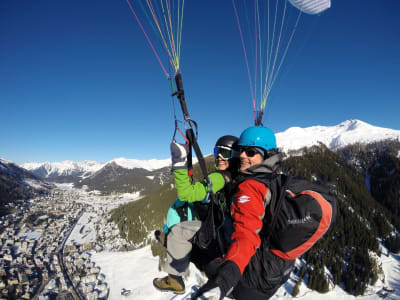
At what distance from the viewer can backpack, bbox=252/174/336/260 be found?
6.67 feet

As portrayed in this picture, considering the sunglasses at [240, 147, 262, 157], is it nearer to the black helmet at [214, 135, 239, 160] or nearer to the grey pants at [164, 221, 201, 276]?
the black helmet at [214, 135, 239, 160]

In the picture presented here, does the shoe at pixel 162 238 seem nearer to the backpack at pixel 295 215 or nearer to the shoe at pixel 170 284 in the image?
the shoe at pixel 170 284

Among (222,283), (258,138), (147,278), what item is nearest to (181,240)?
(222,283)

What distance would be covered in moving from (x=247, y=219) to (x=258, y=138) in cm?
Answer: 159

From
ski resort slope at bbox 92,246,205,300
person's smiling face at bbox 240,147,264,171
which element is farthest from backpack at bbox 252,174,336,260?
ski resort slope at bbox 92,246,205,300

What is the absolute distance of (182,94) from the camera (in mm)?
3887

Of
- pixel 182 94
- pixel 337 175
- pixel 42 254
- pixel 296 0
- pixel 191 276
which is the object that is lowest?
pixel 42 254

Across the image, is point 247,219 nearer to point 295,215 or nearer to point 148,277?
point 295,215

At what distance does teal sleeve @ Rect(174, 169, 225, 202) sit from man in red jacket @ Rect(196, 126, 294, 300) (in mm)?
937

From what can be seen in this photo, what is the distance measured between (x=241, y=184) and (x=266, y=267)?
1077mm

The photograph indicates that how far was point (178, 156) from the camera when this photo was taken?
3.43 meters

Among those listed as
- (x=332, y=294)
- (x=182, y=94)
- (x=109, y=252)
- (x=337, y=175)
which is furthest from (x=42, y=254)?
(x=337, y=175)

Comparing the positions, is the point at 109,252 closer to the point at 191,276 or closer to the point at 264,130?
the point at 191,276

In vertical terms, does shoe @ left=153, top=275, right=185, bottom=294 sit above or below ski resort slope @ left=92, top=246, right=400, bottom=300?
above
